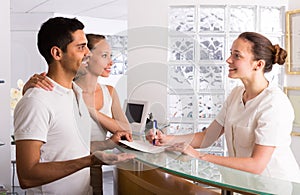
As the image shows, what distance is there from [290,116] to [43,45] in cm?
105

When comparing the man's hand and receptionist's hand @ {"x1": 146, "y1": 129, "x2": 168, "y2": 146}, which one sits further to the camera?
receptionist's hand @ {"x1": 146, "y1": 129, "x2": 168, "y2": 146}

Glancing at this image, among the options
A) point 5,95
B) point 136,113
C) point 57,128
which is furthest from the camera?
point 5,95

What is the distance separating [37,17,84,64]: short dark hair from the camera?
5.81ft

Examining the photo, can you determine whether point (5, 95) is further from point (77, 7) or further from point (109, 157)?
point (77, 7)

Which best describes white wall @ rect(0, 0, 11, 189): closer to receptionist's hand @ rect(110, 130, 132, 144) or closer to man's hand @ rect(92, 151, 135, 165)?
receptionist's hand @ rect(110, 130, 132, 144)

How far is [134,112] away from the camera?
6.72 feet

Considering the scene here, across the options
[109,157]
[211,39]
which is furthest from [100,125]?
[211,39]

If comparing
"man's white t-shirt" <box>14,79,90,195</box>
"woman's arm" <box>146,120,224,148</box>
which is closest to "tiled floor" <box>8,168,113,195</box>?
"woman's arm" <box>146,120,224,148</box>

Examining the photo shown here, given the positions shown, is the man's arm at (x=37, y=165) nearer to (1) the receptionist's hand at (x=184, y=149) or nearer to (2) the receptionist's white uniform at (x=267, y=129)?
(1) the receptionist's hand at (x=184, y=149)

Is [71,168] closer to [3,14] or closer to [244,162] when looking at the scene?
[244,162]

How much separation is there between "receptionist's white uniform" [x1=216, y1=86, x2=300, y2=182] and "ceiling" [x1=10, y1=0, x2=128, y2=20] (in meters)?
4.00

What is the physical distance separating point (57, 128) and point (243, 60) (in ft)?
2.99

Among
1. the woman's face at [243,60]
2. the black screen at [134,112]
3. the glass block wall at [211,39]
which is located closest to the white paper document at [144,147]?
the black screen at [134,112]

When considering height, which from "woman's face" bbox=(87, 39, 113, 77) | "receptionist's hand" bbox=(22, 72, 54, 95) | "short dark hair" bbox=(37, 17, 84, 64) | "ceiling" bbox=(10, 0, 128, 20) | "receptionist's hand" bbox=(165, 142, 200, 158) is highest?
"ceiling" bbox=(10, 0, 128, 20)
